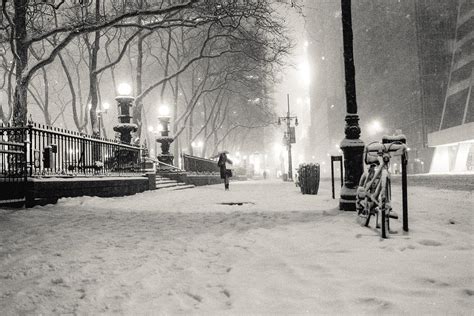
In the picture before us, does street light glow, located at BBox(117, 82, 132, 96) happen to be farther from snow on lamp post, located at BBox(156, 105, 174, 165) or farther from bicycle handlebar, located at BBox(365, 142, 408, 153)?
bicycle handlebar, located at BBox(365, 142, 408, 153)

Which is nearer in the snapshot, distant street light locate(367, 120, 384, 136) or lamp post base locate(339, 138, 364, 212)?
lamp post base locate(339, 138, 364, 212)

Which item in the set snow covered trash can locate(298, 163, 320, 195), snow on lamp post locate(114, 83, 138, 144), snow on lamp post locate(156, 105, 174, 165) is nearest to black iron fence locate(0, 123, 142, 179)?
snow on lamp post locate(114, 83, 138, 144)

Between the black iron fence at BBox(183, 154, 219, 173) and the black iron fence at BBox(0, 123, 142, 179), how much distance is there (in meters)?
6.68

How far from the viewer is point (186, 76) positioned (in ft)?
136

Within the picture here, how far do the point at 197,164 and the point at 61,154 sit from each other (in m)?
15.5

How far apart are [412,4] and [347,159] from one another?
171 feet

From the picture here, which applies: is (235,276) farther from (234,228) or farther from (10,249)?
(10,249)

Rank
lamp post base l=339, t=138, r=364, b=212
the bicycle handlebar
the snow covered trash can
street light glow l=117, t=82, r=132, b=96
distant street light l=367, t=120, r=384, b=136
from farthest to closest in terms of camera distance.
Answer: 1. distant street light l=367, t=120, r=384, b=136
2. street light glow l=117, t=82, r=132, b=96
3. the snow covered trash can
4. lamp post base l=339, t=138, r=364, b=212
5. the bicycle handlebar

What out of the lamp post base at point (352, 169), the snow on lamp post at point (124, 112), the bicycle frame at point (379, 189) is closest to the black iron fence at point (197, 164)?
the snow on lamp post at point (124, 112)

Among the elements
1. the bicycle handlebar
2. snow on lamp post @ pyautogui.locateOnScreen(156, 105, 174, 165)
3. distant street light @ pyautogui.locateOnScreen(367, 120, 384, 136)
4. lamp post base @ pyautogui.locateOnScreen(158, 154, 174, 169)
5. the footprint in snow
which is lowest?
the footprint in snow

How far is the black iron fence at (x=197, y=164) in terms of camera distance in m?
24.0

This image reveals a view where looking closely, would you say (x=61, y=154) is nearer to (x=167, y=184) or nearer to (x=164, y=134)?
(x=167, y=184)

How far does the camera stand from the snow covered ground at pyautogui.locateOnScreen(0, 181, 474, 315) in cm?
269

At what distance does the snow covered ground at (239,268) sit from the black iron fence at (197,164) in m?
17.9
